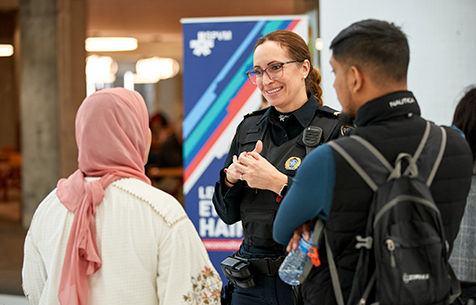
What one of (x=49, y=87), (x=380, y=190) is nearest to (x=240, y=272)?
(x=380, y=190)

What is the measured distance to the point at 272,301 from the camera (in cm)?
168

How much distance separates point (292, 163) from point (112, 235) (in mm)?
712

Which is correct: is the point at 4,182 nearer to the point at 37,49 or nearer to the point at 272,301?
the point at 37,49

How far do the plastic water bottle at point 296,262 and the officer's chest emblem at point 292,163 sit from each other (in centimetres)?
46

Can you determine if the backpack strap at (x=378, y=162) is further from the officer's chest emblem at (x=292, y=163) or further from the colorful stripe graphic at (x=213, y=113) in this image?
the colorful stripe graphic at (x=213, y=113)

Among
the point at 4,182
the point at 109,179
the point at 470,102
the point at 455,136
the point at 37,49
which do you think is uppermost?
the point at 37,49

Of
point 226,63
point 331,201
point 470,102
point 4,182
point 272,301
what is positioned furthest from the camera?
point 4,182

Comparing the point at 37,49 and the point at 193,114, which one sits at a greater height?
the point at 37,49

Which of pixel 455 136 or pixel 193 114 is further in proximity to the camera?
pixel 193 114

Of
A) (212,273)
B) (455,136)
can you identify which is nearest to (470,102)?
(455,136)

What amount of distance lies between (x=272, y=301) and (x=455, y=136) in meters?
0.90

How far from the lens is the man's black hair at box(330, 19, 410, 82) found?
115 centimetres

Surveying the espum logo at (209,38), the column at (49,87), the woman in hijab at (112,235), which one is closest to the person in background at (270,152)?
the woman in hijab at (112,235)

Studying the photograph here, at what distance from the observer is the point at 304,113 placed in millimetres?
1802
